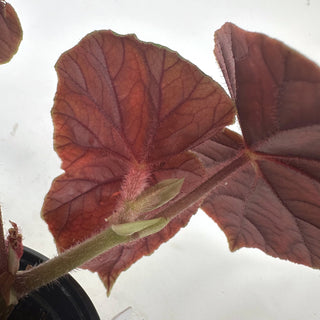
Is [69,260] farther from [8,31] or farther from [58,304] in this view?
[8,31]

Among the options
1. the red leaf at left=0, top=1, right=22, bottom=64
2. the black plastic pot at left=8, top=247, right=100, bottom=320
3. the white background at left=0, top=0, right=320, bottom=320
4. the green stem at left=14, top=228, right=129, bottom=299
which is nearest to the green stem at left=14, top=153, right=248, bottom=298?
the green stem at left=14, top=228, right=129, bottom=299

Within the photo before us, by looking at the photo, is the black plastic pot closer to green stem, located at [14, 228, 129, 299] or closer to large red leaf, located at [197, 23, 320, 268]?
green stem, located at [14, 228, 129, 299]

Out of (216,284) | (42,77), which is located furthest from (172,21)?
(216,284)

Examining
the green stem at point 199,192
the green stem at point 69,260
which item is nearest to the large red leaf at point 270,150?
the green stem at point 199,192

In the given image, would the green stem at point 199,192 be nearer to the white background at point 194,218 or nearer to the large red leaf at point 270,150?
the large red leaf at point 270,150

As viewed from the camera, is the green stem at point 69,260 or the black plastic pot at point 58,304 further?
the black plastic pot at point 58,304

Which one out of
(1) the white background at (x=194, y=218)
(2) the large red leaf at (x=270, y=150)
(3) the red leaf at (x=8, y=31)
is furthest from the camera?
(1) the white background at (x=194, y=218)
